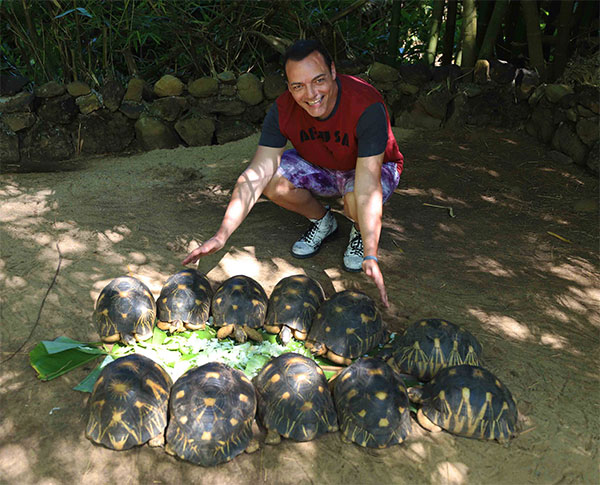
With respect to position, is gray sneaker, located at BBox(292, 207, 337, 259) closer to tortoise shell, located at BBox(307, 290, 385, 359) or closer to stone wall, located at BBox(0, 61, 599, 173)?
tortoise shell, located at BBox(307, 290, 385, 359)

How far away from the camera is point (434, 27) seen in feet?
19.0

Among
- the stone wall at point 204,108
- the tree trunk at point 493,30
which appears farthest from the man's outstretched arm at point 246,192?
the tree trunk at point 493,30

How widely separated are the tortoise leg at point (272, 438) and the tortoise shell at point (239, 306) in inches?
26.4

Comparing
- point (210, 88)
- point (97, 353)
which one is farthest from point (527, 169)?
point (97, 353)

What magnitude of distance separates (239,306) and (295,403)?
0.71 metres

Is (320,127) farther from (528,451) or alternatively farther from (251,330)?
(528,451)

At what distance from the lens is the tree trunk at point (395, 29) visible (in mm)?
5746

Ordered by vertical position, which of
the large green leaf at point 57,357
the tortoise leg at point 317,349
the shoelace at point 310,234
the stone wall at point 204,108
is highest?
the stone wall at point 204,108

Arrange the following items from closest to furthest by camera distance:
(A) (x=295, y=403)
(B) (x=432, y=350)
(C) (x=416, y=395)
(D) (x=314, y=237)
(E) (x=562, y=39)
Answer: (A) (x=295, y=403) < (C) (x=416, y=395) < (B) (x=432, y=350) < (D) (x=314, y=237) < (E) (x=562, y=39)

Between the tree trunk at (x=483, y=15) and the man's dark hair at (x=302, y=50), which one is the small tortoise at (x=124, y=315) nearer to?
the man's dark hair at (x=302, y=50)

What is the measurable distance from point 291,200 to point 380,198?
2.56ft

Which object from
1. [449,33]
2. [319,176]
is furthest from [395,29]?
[319,176]

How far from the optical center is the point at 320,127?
10.2 feet

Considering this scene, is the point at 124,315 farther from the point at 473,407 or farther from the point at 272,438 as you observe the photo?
the point at 473,407
